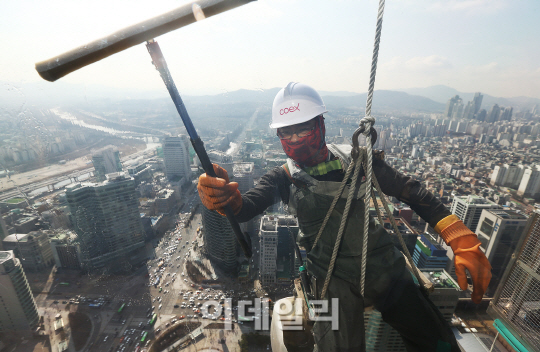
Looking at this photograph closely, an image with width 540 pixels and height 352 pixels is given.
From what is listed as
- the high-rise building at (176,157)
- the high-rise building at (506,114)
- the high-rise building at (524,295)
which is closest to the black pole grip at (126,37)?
the high-rise building at (524,295)

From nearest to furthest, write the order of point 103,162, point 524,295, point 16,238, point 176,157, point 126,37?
point 126,37 < point 524,295 < point 16,238 < point 103,162 < point 176,157

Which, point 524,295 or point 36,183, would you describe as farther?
point 36,183

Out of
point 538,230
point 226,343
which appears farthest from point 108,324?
point 538,230

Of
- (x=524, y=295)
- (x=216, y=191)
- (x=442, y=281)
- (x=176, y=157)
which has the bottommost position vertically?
(x=176, y=157)

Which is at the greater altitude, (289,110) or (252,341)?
(289,110)

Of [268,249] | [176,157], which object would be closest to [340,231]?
[268,249]

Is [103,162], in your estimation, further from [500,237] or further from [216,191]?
[500,237]

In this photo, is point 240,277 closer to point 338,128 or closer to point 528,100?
point 338,128

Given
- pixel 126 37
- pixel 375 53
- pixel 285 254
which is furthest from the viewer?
pixel 285 254

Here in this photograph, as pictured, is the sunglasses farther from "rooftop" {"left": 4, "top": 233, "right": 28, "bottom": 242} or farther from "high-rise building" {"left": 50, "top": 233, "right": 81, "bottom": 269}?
"rooftop" {"left": 4, "top": 233, "right": 28, "bottom": 242}
